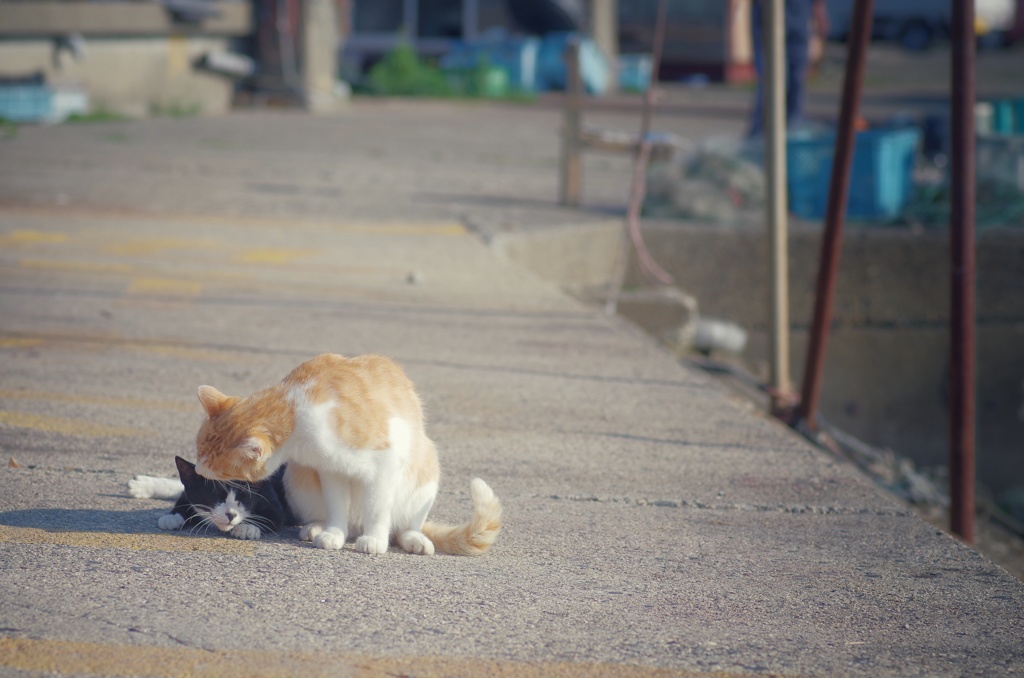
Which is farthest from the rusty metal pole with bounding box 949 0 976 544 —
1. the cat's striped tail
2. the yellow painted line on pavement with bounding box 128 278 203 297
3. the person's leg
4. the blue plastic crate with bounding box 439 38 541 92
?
the blue plastic crate with bounding box 439 38 541 92

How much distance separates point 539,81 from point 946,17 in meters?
16.8

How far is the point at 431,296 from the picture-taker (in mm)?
6352

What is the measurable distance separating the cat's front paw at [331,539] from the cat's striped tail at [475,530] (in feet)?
0.83

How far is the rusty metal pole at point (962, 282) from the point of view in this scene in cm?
489

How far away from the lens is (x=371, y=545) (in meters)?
2.99

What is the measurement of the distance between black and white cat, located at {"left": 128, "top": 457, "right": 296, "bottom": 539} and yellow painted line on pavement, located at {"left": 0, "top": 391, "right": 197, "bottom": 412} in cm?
122

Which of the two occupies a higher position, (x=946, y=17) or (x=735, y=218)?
(x=946, y=17)

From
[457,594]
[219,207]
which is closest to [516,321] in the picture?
[457,594]

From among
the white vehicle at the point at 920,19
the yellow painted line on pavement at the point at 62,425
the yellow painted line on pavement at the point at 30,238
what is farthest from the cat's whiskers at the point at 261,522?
the white vehicle at the point at 920,19

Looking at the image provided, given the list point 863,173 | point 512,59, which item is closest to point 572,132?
point 863,173

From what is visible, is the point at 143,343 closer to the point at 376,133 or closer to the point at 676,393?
the point at 676,393

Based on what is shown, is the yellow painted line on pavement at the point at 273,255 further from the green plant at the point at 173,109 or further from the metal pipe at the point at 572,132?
the green plant at the point at 173,109

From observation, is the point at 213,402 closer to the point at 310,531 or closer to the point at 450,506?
the point at 310,531

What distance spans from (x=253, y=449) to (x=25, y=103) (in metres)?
13.2
